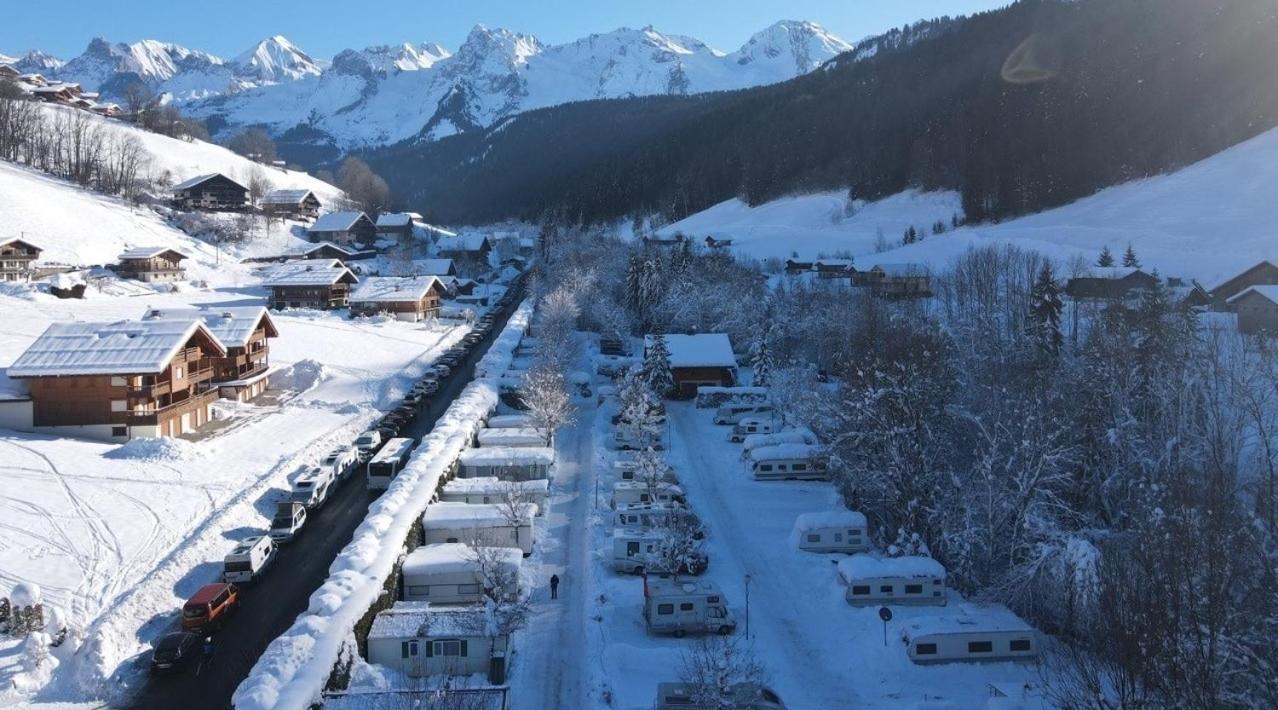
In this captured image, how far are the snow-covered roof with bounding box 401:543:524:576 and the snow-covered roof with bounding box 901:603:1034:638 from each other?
8171 mm

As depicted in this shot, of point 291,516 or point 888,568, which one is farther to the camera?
point 291,516

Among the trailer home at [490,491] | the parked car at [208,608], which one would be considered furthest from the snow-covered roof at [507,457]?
the parked car at [208,608]

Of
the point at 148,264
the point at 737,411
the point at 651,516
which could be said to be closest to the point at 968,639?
the point at 651,516

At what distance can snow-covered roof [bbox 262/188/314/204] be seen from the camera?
78.3m

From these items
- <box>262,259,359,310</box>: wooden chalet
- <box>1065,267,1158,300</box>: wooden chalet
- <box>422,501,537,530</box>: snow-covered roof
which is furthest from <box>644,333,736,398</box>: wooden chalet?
<box>262,259,359,310</box>: wooden chalet

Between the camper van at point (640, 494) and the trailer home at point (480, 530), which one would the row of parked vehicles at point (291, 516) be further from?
the camper van at point (640, 494)

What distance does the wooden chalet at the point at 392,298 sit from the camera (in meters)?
50.0

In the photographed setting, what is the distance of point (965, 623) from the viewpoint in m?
15.0

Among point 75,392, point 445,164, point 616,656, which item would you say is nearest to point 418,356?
point 75,392

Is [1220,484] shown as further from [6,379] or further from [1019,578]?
[6,379]

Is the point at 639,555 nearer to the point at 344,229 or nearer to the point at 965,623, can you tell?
the point at 965,623

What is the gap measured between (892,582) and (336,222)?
7085cm

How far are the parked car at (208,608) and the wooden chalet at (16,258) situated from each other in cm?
4100

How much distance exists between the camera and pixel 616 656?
47.6 ft
